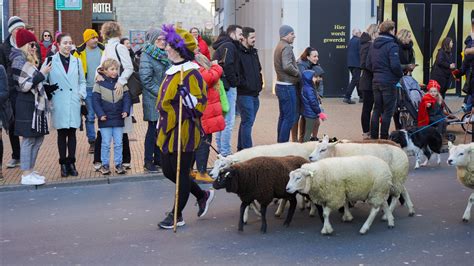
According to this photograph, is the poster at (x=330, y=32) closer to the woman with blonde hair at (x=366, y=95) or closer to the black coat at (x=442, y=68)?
the black coat at (x=442, y=68)

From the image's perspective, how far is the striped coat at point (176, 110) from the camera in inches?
322

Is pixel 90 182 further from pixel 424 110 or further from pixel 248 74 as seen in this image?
pixel 424 110

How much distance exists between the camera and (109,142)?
38.0 ft

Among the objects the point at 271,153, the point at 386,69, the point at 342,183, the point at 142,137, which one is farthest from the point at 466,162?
the point at 142,137

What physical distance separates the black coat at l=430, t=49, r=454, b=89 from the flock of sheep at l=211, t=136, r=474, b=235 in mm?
9680

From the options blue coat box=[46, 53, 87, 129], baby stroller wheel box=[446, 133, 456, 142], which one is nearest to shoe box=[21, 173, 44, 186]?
blue coat box=[46, 53, 87, 129]

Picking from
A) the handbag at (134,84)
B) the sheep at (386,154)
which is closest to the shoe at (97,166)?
the handbag at (134,84)

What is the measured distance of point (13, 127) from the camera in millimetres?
12062

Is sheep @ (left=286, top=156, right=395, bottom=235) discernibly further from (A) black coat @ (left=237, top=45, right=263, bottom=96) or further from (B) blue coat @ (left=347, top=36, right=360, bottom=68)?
(B) blue coat @ (left=347, top=36, right=360, bottom=68)

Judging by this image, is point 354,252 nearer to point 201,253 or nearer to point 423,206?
point 201,253

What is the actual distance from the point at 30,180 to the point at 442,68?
10.5 metres

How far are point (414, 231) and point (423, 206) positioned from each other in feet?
4.24

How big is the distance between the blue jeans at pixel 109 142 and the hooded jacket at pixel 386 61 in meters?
4.59

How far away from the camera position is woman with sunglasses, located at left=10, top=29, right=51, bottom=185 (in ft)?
35.4
